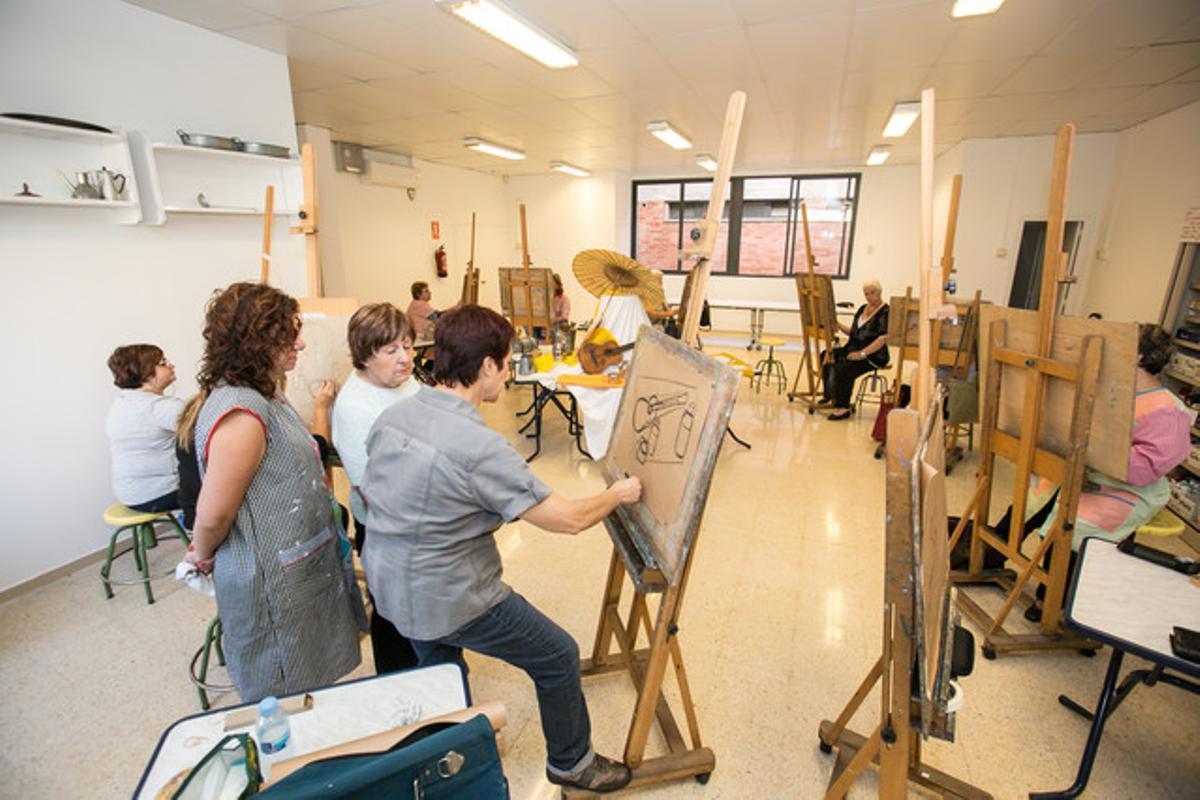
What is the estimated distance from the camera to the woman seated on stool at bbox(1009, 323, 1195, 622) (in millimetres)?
1837

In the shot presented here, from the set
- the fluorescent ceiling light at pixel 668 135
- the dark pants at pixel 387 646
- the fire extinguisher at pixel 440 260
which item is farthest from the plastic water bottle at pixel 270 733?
the fire extinguisher at pixel 440 260

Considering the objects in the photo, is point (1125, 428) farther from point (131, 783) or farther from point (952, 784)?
point (131, 783)

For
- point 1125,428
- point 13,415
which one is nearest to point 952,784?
point 1125,428

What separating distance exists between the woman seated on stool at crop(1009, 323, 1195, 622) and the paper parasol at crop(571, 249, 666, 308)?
257cm

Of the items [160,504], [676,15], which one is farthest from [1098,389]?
[160,504]

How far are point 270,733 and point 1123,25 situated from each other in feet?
16.6

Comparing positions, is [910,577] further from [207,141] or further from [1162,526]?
[207,141]

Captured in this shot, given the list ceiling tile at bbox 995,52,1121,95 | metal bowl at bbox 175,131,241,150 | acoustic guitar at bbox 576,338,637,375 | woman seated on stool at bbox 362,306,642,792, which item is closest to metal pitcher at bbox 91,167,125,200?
metal bowl at bbox 175,131,241,150

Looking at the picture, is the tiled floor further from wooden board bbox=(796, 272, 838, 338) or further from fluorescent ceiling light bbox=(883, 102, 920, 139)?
fluorescent ceiling light bbox=(883, 102, 920, 139)

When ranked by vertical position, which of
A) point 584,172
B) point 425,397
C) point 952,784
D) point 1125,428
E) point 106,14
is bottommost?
point 952,784

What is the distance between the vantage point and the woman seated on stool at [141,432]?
2.23 meters

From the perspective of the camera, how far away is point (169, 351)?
303 cm

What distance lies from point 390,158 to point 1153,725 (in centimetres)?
872

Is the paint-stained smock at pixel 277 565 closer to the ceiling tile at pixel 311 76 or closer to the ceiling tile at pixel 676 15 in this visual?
the ceiling tile at pixel 676 15
